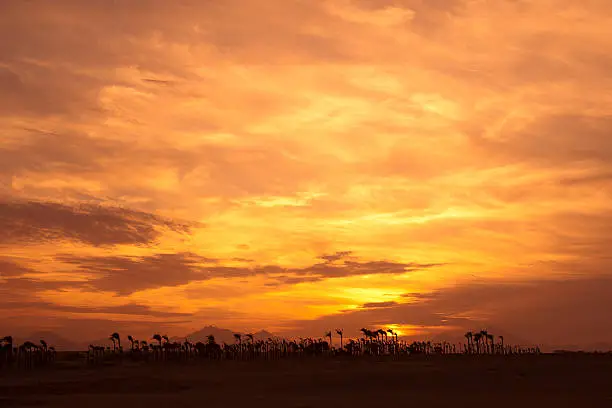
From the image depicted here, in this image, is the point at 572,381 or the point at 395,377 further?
the point at 395,377

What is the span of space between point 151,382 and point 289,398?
21305 mm

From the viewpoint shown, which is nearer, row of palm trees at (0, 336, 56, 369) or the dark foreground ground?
the dark foreground ground

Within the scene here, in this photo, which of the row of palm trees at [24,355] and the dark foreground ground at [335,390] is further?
the row of palm trees at [24,355]

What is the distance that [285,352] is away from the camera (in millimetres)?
132750

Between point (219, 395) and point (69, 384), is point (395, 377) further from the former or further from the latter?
point (69, 384)

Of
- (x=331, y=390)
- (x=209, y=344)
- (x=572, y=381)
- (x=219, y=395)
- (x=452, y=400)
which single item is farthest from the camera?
(x=209, y=344)

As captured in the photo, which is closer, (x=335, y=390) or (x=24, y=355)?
(x=335, y=390)

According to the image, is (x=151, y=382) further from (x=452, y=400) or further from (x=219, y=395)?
(x=452, y=400)

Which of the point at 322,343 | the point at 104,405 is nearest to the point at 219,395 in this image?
the point at 104,405

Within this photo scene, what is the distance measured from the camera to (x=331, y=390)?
49.6 meters

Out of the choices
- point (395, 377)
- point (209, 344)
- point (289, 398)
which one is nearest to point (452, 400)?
point (289, 398)

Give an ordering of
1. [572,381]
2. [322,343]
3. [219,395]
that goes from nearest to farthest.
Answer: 1. [219,395]
2. [572,381]
3. [322,343]

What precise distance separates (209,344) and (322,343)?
2920 centimetres

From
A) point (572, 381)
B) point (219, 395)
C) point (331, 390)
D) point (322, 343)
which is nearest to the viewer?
point (219, 395)
